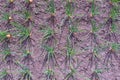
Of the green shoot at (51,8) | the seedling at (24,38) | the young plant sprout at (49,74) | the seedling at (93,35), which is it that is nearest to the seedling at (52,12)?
the green shoot at (51,8)

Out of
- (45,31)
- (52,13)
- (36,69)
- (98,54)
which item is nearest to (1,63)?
(36,69)

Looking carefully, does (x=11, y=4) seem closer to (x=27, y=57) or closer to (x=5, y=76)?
(x=27, y=57)

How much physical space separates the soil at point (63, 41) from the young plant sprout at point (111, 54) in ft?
0.07

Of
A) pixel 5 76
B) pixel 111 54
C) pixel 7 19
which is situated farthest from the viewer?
pixel 7 19

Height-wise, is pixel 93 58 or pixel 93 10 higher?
pixel 93 10

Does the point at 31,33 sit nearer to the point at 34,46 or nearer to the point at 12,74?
the point at 34,46

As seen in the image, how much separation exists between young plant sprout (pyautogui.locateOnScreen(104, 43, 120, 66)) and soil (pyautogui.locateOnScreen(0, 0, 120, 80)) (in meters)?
0.02

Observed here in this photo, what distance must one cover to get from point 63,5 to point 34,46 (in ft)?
1.62

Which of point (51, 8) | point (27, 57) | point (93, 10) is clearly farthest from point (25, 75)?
point (93, 10)

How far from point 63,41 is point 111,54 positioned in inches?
17.3

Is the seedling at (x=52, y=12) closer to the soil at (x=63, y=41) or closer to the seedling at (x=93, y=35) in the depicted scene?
the soil at (x=63, y=41)

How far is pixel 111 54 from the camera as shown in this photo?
258cm

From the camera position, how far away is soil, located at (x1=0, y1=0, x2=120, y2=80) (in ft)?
8.23

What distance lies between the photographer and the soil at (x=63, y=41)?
2510 mm
